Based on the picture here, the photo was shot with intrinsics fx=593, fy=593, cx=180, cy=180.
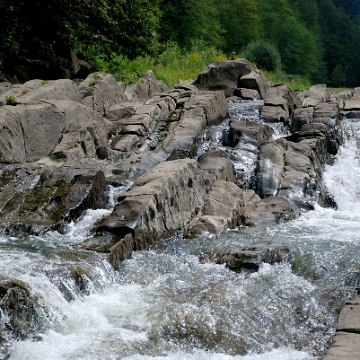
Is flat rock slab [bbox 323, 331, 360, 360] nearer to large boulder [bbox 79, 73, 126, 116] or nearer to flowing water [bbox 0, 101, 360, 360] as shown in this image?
flowing water [bbox 0, 101, 360, 360]

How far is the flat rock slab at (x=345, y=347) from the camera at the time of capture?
456cm

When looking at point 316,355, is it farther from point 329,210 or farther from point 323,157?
point 323,157

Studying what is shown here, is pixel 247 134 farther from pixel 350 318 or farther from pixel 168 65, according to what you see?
pixel 168 65

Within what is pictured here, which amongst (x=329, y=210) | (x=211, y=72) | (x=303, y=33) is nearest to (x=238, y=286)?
(x=329, y=210)

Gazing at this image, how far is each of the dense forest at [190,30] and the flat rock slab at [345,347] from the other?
12.8 meters

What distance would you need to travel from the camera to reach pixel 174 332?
5555 millimetres

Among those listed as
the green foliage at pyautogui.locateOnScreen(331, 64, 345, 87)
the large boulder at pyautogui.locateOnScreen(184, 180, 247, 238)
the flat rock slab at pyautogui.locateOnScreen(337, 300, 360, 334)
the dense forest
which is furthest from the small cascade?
the green foliage at pyautogui.locateOnScreen(331, 64, 345, 87)

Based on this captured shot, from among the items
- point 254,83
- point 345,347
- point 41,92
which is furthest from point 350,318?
point 254,83

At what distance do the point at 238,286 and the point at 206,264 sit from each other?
87 cm

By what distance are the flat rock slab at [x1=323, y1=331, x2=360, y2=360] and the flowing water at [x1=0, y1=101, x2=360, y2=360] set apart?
378 mm

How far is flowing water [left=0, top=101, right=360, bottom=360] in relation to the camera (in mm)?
5266

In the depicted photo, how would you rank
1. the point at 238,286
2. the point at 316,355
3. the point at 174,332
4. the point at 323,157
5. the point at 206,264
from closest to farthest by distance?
the point at 316,355, the point at 174,332, the point at 238,286, the point at 206,264, the point at 323,157

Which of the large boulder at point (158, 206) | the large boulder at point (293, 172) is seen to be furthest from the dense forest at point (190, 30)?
the large boulder at point (158, 206)

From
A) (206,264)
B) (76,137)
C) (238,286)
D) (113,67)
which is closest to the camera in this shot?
(238,286)
